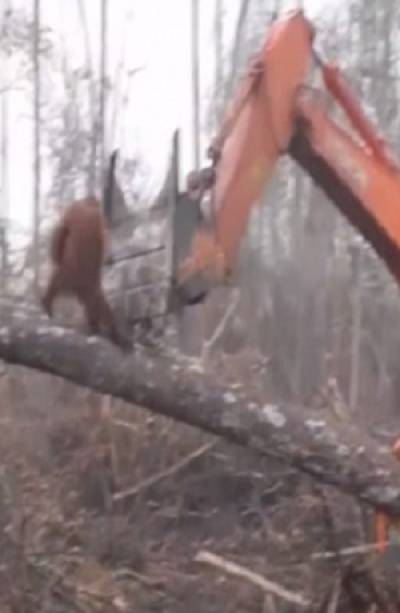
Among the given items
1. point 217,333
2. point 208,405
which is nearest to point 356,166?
point 208,405

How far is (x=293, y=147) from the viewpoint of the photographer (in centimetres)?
614

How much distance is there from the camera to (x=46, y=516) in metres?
7.16

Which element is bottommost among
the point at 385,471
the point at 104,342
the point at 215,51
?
the point at 385,471

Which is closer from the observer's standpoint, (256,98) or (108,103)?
(256,98)

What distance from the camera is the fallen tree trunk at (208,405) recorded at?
488 centimetres

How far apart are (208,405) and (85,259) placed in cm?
60

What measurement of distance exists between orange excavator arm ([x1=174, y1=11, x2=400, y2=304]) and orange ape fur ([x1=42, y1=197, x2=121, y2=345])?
0.71m

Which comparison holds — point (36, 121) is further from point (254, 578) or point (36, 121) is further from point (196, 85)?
point (254, 578)

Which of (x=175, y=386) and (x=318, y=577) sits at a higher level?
(x=175, y=386)

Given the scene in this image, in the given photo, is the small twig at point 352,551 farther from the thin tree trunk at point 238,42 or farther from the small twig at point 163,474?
the thin tree trunk at point 238,42

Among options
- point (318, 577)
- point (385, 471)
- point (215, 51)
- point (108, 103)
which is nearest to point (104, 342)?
point (385, 471)

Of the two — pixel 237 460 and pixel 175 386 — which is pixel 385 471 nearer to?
pixel 175 386

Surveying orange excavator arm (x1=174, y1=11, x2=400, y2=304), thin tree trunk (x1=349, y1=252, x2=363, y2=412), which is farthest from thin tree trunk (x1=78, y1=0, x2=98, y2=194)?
orange excavator arm (x1=174, y1=11, x2=400, y2=304)

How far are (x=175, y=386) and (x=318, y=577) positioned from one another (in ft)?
6.92
